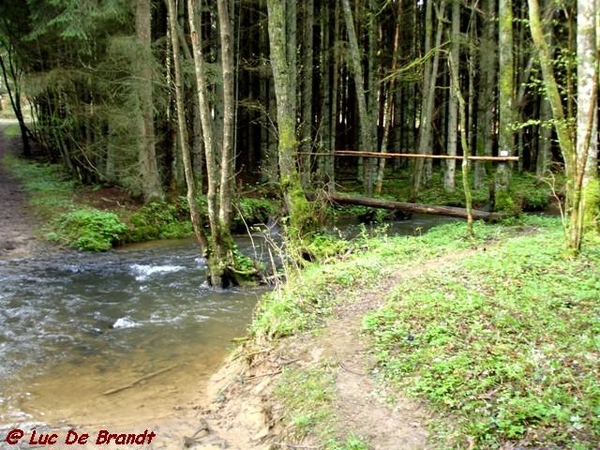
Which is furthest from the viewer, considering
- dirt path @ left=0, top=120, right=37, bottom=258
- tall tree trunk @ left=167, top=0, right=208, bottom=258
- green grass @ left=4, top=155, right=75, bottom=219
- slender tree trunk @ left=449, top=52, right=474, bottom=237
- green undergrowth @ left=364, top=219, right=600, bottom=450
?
green grass @ left=4, top=155, right=75, bottom=219

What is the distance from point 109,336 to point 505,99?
898 cm

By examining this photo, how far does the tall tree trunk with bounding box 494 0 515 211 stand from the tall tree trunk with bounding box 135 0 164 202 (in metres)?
7.94

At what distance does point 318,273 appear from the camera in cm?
715

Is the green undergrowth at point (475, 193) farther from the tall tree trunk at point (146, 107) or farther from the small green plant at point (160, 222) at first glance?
the tall tree trunk at point (146, 107)

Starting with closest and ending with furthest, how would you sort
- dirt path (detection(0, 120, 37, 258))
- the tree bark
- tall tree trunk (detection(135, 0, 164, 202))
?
dirt path (detection(0, 120, 37, 258)), tall tree trunk (detection(135, 0, 164, 202)), the tree bark

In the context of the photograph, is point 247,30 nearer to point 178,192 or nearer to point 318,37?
point 318,37

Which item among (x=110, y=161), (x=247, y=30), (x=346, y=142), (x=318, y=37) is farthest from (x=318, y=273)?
(x=346, y=142)

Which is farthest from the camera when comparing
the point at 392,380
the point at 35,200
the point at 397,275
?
the point at 35,200

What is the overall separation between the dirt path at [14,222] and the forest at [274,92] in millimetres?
2086

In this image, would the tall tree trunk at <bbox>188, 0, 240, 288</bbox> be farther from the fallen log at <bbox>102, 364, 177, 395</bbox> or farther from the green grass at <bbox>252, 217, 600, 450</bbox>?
the fallen log at <bbox>102, 364, 177, 395</bbox>

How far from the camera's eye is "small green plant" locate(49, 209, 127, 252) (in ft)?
39.1

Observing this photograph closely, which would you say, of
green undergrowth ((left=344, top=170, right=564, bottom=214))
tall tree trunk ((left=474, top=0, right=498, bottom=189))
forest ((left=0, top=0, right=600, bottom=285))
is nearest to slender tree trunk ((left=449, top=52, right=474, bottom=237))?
forest ((left=0, top=0, right=600, bottom=285))

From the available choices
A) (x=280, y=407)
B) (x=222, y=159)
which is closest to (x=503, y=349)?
(x=280, y=407)

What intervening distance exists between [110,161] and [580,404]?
14.6 metres
